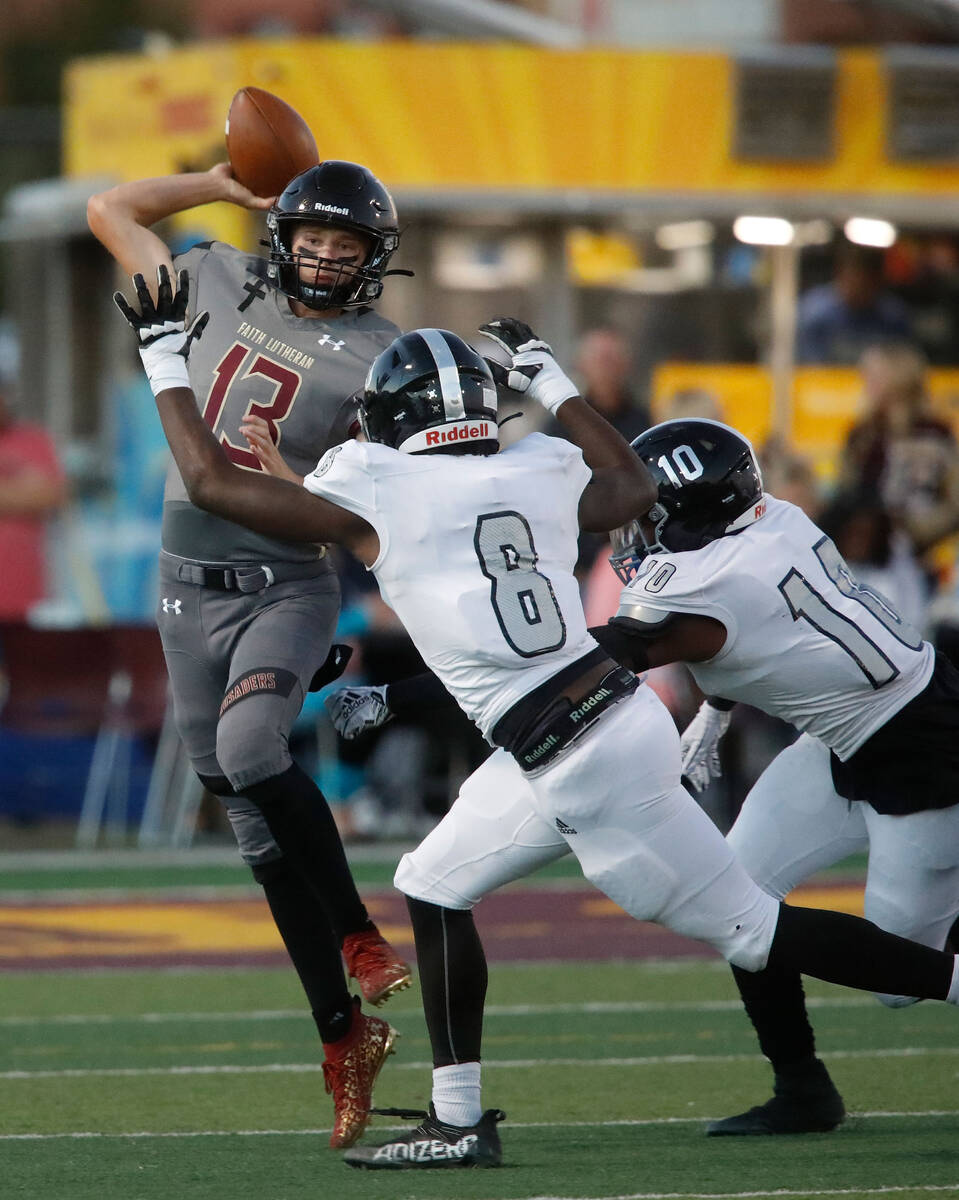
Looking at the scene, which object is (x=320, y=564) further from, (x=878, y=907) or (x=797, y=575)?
(x=878, y=907)

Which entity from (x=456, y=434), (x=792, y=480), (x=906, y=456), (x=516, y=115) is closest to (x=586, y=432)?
(x=456, y=434)

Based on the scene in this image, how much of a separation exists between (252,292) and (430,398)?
94 cm

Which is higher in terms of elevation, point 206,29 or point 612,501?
point 612,501

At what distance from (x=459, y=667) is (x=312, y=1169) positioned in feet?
3.63

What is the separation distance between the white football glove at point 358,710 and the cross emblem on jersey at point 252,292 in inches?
38.9

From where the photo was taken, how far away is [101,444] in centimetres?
1352

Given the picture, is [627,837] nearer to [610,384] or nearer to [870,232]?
[610,384]

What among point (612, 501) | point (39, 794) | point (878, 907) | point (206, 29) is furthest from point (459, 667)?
point (206, 29)

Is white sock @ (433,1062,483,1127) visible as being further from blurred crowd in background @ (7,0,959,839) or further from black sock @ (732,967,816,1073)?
blurred crowd in background @ (7,0,959,839)

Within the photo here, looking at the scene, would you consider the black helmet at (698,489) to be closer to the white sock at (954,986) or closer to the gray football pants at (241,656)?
the gray football pants at (241,656)

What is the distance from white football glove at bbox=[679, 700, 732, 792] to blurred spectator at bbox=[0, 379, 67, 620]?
6268 millimetres

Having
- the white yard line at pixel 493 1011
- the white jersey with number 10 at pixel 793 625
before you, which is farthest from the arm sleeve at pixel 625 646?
the white yard line at pixel 493 1011

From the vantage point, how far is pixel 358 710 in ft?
15.5

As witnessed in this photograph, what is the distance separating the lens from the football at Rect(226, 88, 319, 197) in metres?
5.38
